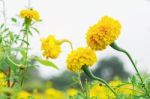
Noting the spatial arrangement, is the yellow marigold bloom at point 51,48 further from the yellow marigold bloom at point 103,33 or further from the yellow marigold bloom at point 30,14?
the yellow marigold bloom at point 103,33

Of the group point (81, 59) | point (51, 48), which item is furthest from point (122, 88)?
point (51, 48)

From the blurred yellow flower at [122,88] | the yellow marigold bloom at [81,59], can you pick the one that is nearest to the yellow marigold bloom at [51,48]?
the blurred yellow flower at [122,88]

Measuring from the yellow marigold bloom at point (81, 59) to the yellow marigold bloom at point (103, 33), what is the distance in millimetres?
32

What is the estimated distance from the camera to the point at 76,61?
1.71 meters

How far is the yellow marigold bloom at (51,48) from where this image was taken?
2371mm

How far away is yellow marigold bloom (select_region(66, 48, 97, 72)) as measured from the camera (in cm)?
170

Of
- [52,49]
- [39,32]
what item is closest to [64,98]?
[52,49]

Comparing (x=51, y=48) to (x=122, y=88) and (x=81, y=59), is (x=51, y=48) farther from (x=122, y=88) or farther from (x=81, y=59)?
(x=81, y=59)

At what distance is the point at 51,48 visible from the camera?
7.91 ft

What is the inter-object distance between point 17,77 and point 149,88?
82 centimetres

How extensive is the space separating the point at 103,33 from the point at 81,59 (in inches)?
4.6

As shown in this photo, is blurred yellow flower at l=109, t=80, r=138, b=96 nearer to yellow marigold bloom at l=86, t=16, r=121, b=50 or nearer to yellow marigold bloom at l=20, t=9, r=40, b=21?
yellow marigold bloom at l=86, t=16, r=121, b=50

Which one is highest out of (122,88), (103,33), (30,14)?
(30,14)

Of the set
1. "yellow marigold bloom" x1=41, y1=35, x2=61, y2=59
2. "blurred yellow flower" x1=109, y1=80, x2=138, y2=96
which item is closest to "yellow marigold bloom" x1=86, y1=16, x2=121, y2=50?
"blurred yellow flower" x1=109, y1=80, x2=138, y2=96
